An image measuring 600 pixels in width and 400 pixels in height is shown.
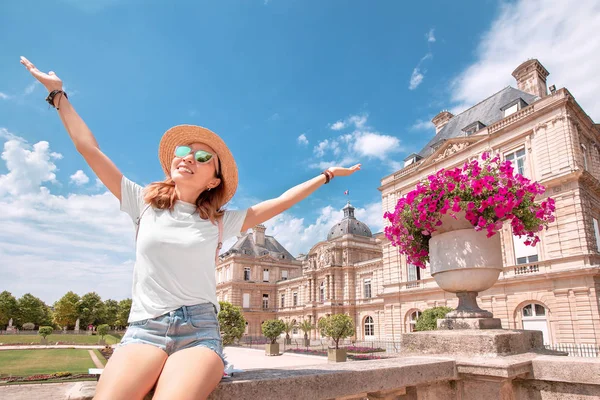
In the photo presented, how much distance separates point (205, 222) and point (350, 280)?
3969 cm

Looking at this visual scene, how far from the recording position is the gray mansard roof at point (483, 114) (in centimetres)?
2348

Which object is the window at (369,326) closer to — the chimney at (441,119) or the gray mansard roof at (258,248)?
the chimney at (441,119)

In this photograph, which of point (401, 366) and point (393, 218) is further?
point (393, 218)

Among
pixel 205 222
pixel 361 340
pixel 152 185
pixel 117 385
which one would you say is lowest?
pixel 361 340

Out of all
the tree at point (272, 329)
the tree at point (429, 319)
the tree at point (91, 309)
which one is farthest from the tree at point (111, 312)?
the tree at point (429, 319)

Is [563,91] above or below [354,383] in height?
above

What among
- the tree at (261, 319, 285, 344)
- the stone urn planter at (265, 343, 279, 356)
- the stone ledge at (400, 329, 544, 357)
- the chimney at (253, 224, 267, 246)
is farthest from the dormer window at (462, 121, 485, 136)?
the chimney at (253, 224, 267, 246)

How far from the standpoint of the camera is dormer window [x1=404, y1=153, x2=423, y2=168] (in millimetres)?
27578

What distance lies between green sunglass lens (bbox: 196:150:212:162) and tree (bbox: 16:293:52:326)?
7609cm

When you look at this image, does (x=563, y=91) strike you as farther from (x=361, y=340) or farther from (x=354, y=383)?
(x=361, y=340)

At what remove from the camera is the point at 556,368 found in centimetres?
304

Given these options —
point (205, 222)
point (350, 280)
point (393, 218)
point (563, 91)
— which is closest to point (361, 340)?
point (350, 280)

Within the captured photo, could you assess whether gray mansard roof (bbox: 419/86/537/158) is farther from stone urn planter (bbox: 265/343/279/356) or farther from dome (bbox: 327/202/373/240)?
dome (bbox: 327/202/373/240)

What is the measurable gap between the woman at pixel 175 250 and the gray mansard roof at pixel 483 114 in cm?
2440
